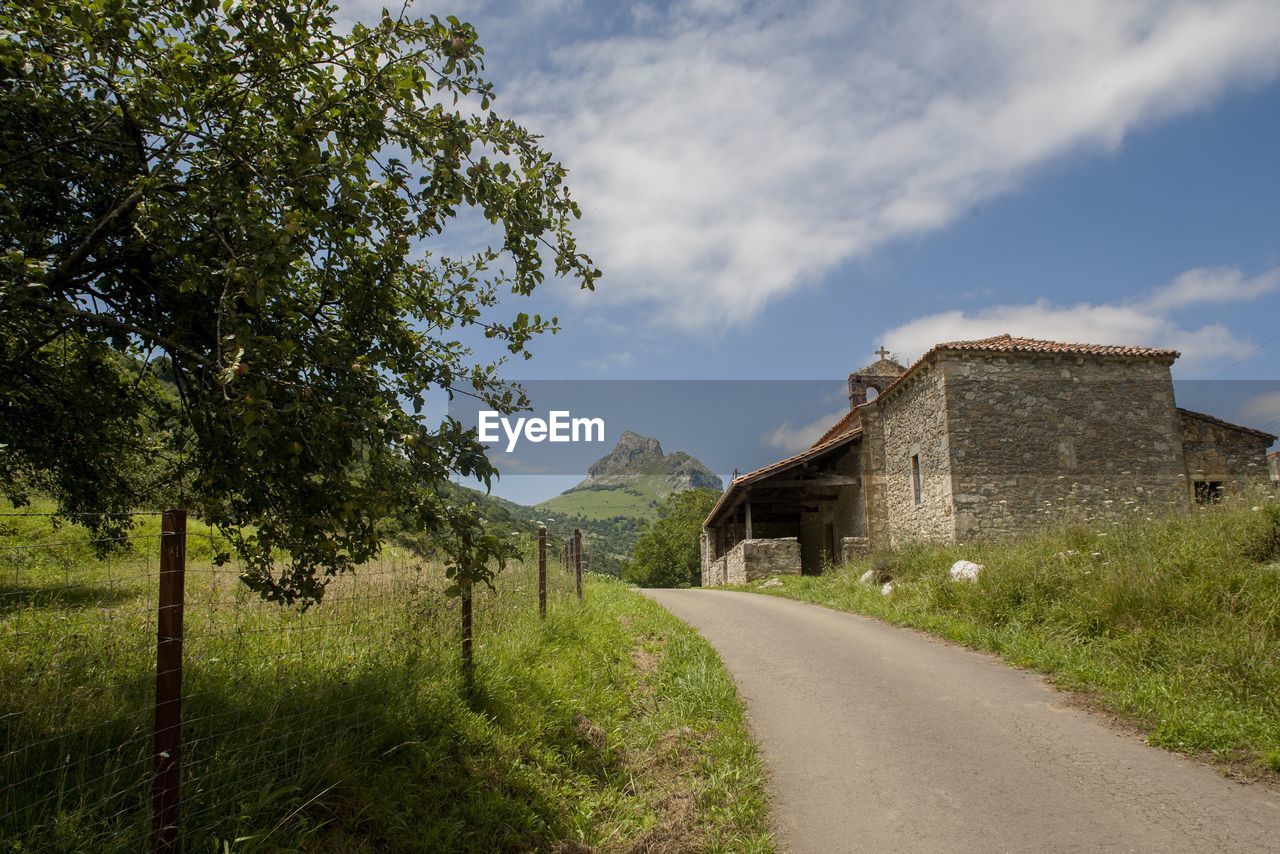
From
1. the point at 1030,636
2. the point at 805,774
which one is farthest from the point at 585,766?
the point at 1030,636

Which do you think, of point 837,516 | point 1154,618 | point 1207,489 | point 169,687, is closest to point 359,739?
point 169,687

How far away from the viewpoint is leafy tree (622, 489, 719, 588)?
63062 mm

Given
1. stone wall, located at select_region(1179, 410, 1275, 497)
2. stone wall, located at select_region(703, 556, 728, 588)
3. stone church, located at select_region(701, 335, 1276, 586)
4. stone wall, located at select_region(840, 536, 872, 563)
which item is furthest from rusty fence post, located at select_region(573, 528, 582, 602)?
stone wall, located at select_region(1179, 410, 1275, 497)

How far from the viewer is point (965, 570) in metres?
10.8

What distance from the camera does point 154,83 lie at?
11.6 feet

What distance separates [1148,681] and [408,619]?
619cm

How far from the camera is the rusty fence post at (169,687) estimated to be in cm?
292

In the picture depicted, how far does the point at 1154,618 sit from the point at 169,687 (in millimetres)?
8083

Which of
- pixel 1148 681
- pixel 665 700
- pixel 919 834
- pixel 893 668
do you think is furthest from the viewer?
pixel 893 668

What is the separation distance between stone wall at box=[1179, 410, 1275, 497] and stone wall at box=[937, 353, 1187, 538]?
1.85ft

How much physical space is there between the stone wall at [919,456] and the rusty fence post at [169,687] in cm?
1594

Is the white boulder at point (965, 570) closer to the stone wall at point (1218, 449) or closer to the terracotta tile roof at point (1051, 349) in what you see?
the terracotta tile roof at point (1051, 349)

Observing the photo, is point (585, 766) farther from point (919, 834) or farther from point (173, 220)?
point (173, 220)

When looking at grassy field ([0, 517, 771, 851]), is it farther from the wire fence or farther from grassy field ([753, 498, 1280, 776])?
grassy field ([753, 498, 1280, 776])
